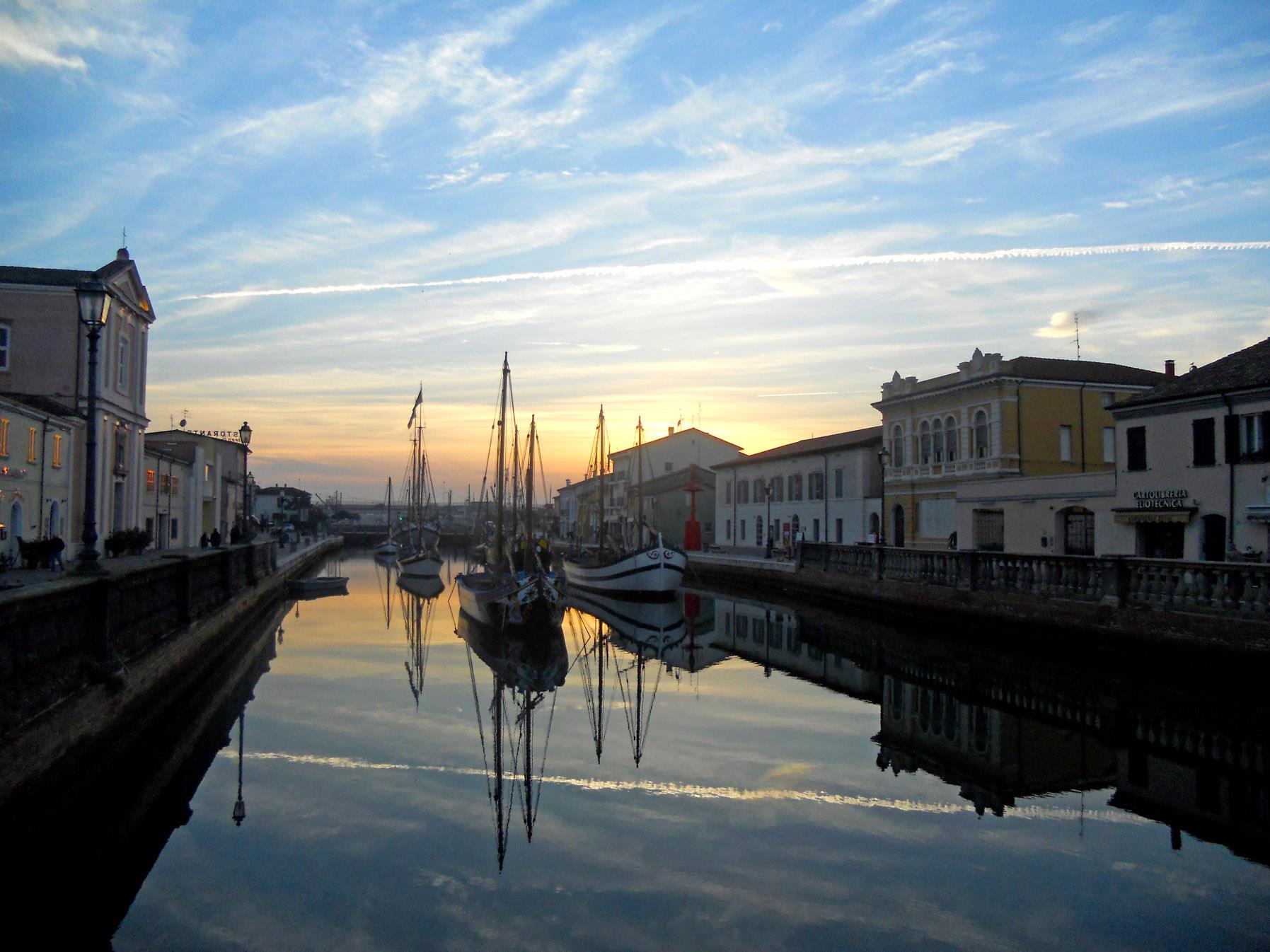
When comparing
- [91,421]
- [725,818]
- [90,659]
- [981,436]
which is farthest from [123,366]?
[981,436]

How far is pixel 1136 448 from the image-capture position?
27984 millimetres

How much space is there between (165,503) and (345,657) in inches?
897

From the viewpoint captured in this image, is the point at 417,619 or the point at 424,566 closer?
the point at 417,619

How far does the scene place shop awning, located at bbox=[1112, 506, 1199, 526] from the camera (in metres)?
26.0

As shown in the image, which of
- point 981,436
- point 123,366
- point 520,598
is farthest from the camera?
point 981,436

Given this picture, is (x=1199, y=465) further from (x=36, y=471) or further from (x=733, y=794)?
(x=36, y=471)

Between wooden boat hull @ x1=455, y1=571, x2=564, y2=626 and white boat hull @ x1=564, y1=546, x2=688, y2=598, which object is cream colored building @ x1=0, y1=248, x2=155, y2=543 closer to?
wooden boat hull @ x1=455, y1=571, x2=564, y2=626

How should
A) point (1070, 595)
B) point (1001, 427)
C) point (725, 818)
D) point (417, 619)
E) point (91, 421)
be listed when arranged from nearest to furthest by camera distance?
point (725, 818), point (91, 421), point (1070, 595), point (417, 619), point (1001, 427)

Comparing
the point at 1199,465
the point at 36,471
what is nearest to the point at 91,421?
the point at 36,471

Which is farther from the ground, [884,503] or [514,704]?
[884,503]

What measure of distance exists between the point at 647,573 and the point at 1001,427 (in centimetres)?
1624

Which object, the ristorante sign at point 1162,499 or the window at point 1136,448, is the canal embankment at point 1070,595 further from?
the window at point 1136,448

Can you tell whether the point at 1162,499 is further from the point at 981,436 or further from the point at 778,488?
the point at 778,488

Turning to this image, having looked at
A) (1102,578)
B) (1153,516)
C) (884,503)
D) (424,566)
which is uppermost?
(884,503)
